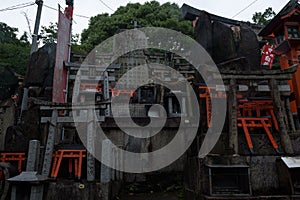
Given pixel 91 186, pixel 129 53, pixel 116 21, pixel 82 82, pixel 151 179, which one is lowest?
pixel 151 179

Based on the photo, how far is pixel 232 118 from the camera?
610 centimetres

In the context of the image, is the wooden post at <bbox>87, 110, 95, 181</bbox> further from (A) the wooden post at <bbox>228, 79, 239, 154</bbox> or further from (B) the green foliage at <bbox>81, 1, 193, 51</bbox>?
(B) the green foliage at <bbox>81, 1, 193, 51</bbox>

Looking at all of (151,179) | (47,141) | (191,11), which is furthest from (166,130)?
(191,11)

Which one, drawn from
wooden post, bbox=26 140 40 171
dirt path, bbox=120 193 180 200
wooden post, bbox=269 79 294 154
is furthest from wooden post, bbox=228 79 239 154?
wooden post, bbox=26 140 40 171

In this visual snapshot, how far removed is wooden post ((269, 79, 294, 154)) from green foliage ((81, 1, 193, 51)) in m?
18.7

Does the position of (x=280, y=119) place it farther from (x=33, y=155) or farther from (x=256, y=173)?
(x=33, y=155)

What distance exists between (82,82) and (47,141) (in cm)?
561

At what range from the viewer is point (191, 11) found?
54.9ft

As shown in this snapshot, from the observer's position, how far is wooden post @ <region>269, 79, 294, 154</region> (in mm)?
5891

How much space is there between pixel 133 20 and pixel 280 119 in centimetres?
2120

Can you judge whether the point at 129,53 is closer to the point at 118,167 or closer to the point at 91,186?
the point at 118,167

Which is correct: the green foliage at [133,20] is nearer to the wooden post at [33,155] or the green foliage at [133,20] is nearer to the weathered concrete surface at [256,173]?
the wooden post at [33,155]

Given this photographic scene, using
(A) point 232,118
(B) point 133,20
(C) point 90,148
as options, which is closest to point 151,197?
(C) point 90,148

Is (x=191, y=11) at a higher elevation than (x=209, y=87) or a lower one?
higher
